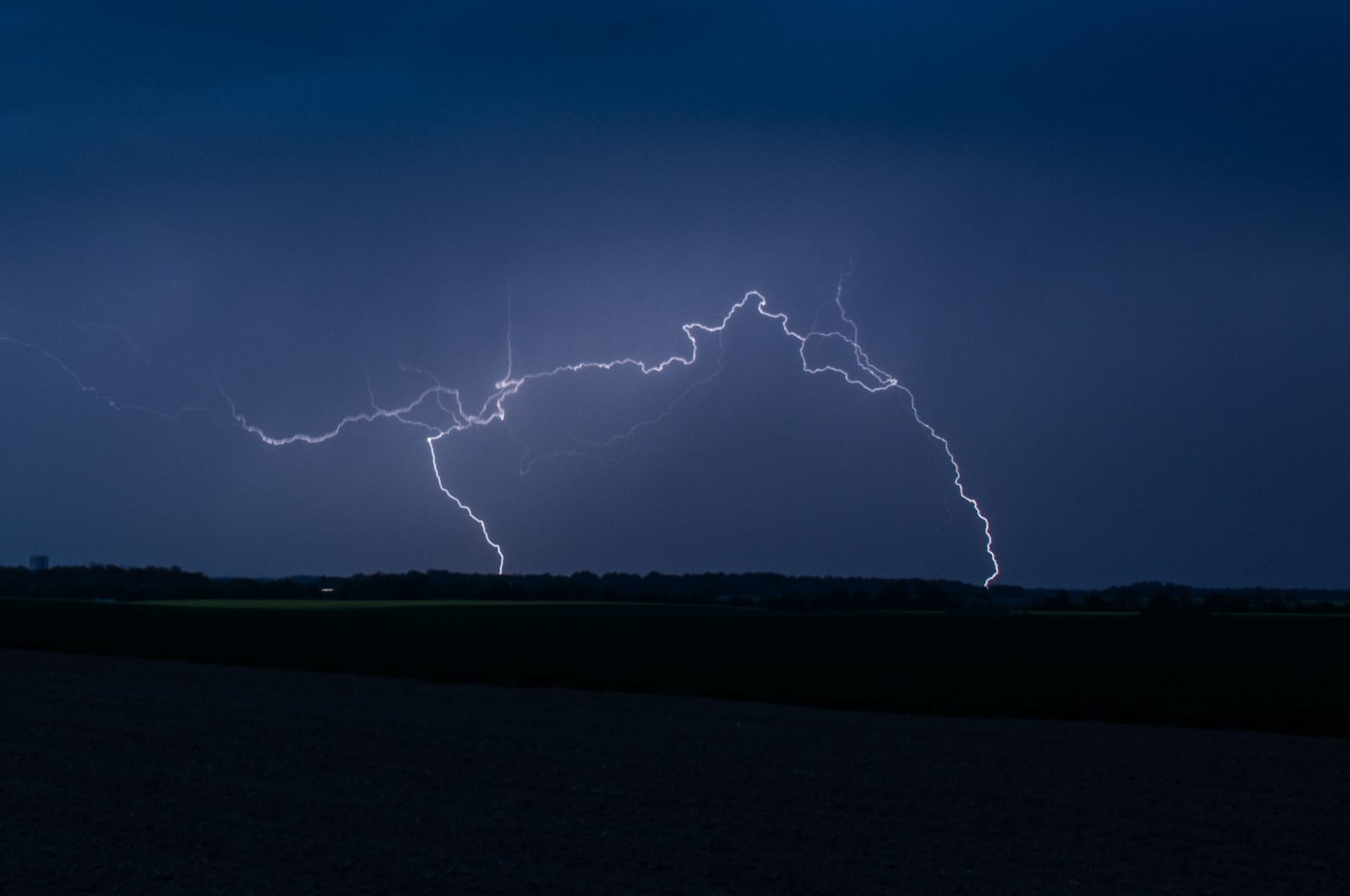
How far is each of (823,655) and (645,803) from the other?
23.7m

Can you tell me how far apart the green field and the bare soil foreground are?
3.36 meters

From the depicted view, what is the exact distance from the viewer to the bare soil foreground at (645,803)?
8250 millimetres

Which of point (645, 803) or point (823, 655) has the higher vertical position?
point (823, 655)

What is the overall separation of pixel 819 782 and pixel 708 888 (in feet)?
14.4

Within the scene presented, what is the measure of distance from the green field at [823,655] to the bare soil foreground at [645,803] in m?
3.36

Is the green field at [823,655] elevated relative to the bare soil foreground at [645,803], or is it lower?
elevated

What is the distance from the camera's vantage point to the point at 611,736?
15.5 meters

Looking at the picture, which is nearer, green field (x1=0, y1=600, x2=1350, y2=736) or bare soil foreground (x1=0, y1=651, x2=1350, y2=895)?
bare soil foreground (x1=0, y1=651, x2=1350, y2=895)

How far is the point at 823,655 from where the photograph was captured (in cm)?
3406

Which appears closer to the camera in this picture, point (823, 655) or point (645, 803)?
point (645, 803)

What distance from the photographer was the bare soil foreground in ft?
27.1

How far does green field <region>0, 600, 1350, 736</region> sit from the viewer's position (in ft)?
68.9

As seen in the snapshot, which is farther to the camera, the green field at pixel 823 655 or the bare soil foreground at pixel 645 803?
the green field at pixel 823 655

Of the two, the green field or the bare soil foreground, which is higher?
the green field
